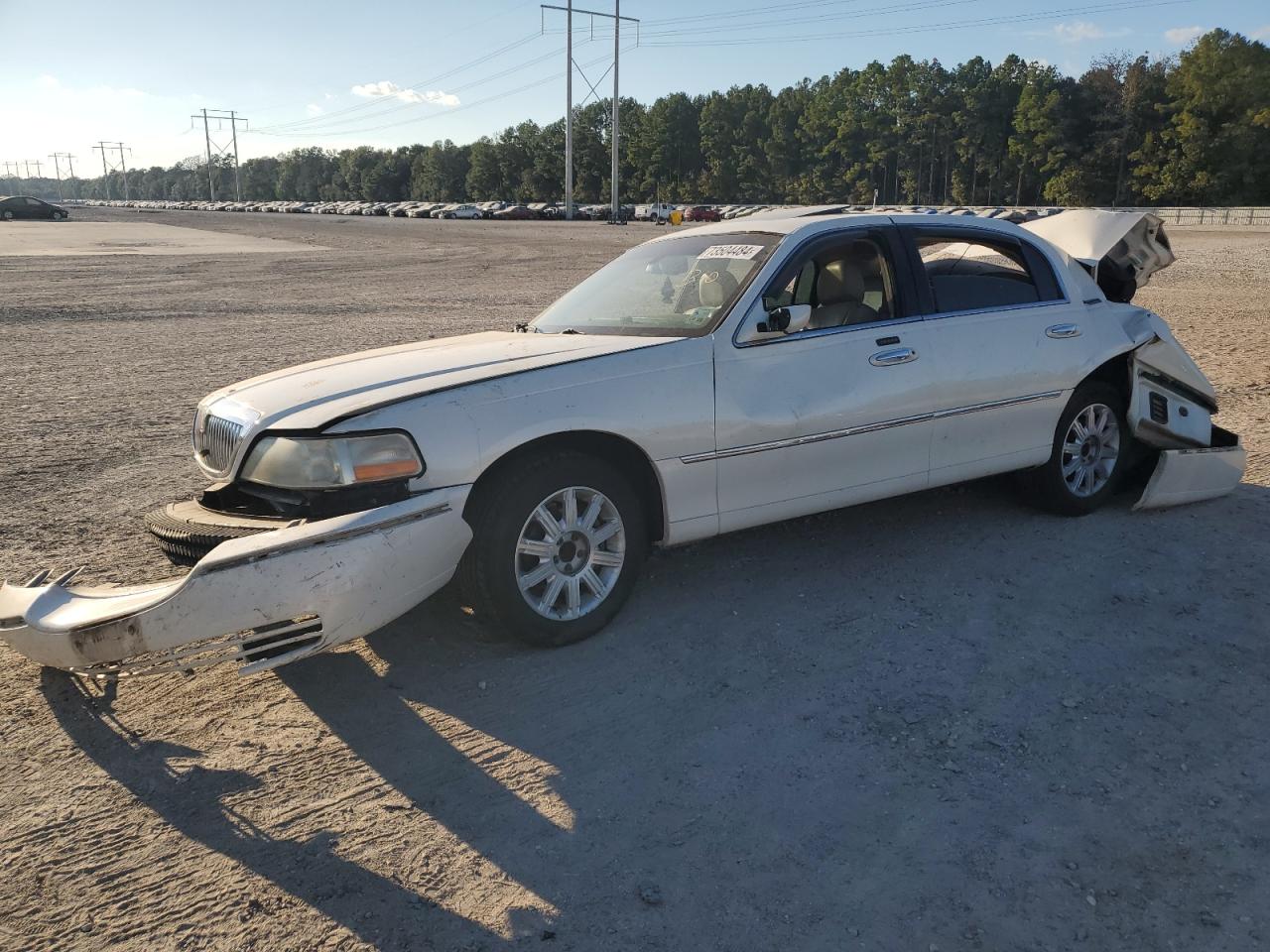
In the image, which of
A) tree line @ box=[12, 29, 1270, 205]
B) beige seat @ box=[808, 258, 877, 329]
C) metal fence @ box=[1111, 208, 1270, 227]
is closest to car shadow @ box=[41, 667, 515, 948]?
beige seat @ box=[808, 258, 877, 329]

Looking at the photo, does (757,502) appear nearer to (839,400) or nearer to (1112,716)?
(839,400)

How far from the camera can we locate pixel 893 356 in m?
4.84

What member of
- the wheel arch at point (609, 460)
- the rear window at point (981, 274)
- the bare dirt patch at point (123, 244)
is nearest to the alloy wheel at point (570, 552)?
the wheel arch at point (609, 460)

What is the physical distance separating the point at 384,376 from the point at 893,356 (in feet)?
7.84

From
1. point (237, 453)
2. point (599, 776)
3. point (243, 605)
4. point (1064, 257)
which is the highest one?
point (1064, 257)

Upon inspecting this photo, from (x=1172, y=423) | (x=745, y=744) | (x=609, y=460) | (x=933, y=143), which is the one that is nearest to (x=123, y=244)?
(x=609, y=460)

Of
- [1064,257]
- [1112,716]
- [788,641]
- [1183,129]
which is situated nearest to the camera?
[1112,716]

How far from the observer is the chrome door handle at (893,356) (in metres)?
4.79

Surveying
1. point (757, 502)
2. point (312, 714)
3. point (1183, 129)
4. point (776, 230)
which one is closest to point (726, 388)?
point (757, 502)

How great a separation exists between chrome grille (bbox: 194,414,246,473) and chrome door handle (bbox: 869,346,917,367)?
2841 millimetres

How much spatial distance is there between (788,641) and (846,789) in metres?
1.08

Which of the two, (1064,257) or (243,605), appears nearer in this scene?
(243,605)

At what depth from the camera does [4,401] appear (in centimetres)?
902

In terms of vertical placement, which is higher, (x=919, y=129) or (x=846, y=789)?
→ (x=919, y=129)
